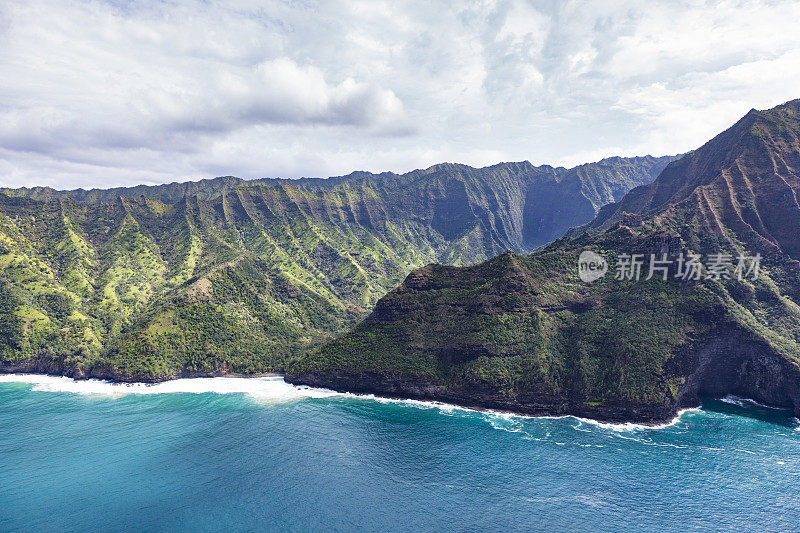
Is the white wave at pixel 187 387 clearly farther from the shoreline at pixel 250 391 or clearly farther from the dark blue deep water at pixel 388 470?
the dark blue deep water at pixel 388 470

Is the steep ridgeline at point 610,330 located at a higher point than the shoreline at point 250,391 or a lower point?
higher

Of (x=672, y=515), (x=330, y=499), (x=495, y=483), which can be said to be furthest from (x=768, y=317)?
(x=330, y=499)

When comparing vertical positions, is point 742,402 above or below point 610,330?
below

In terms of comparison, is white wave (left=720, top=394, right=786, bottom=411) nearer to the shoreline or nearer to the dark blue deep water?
the dark blue deep water

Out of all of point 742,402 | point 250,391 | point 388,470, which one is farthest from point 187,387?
point 742,402

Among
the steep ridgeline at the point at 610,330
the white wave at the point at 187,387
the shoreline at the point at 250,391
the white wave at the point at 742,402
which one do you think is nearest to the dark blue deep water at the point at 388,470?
the white wave at the point at 742,402

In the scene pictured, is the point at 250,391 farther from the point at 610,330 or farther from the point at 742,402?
the point at 742,402
